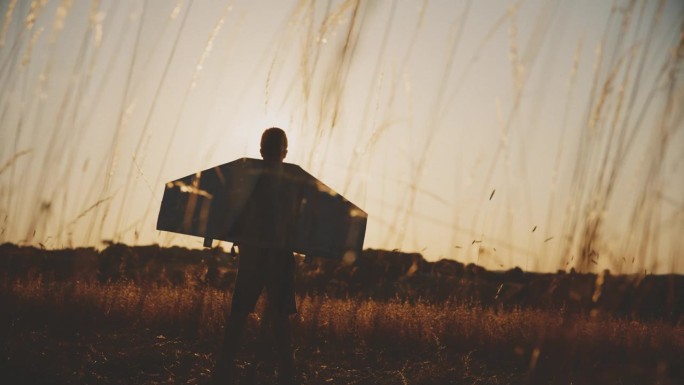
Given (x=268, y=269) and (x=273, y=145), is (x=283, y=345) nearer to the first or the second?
(x=268, y=269)

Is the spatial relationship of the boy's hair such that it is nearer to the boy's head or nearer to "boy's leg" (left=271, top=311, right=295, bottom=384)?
the boy's head

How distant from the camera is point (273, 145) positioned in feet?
8.07

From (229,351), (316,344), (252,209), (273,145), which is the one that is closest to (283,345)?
(229,351)

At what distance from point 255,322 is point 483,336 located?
5.38ft

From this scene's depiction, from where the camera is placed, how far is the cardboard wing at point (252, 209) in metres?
2.36

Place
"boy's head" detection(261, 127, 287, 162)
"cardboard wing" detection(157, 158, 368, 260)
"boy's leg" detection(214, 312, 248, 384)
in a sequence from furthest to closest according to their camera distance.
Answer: "boy's head" detection(261, 127, 287, 162), "cardboard wing" detection(157, 158, 368, 260), "boy's leg" detection(214, 312, 248, 384)

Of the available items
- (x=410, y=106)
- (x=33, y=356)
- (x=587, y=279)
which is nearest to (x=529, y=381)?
(x=587, y=279)

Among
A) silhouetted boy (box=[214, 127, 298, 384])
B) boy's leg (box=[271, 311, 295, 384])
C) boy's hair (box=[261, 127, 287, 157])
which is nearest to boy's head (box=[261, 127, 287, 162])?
boy's hair (box=[261, 127, 287, 157])

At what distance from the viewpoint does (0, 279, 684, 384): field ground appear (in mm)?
2553

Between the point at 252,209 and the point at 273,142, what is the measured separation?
1.00ft

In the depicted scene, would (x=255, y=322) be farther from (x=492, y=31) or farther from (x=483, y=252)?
(x=492, y=31)

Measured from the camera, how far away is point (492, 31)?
7.70ft

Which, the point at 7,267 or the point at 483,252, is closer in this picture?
the point at 7,267

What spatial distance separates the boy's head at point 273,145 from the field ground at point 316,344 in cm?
71
